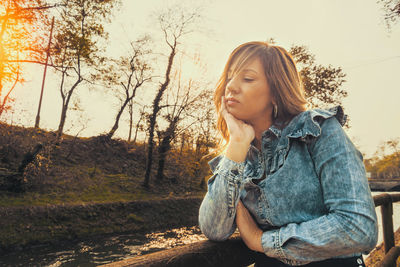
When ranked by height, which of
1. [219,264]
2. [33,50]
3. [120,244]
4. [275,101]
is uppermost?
[33,50]

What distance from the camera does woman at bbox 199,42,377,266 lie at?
88cm

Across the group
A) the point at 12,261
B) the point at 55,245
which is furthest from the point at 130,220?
the point at 12,261

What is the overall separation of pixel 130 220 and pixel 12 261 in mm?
4920

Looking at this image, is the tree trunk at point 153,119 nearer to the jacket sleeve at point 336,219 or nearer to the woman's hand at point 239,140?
the woman's hand at point 239,140

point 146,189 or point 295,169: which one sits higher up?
point 295,169

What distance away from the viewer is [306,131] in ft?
3.34

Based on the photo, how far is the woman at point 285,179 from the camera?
0.88 meters

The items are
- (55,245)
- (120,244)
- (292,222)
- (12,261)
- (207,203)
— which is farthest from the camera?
(120,244)

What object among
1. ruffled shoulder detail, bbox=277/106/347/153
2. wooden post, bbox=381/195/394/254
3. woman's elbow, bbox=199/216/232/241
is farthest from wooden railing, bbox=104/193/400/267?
wooden post, bbox=381/195/394/254

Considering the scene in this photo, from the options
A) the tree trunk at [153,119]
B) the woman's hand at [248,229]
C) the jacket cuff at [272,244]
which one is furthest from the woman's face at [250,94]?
the tree trunk at [153,119]

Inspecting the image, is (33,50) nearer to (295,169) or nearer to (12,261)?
(12,261)

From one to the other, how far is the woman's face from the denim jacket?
137 millimetres

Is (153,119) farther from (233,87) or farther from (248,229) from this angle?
(248,229)

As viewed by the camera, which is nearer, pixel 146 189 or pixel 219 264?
pixel 219 264
